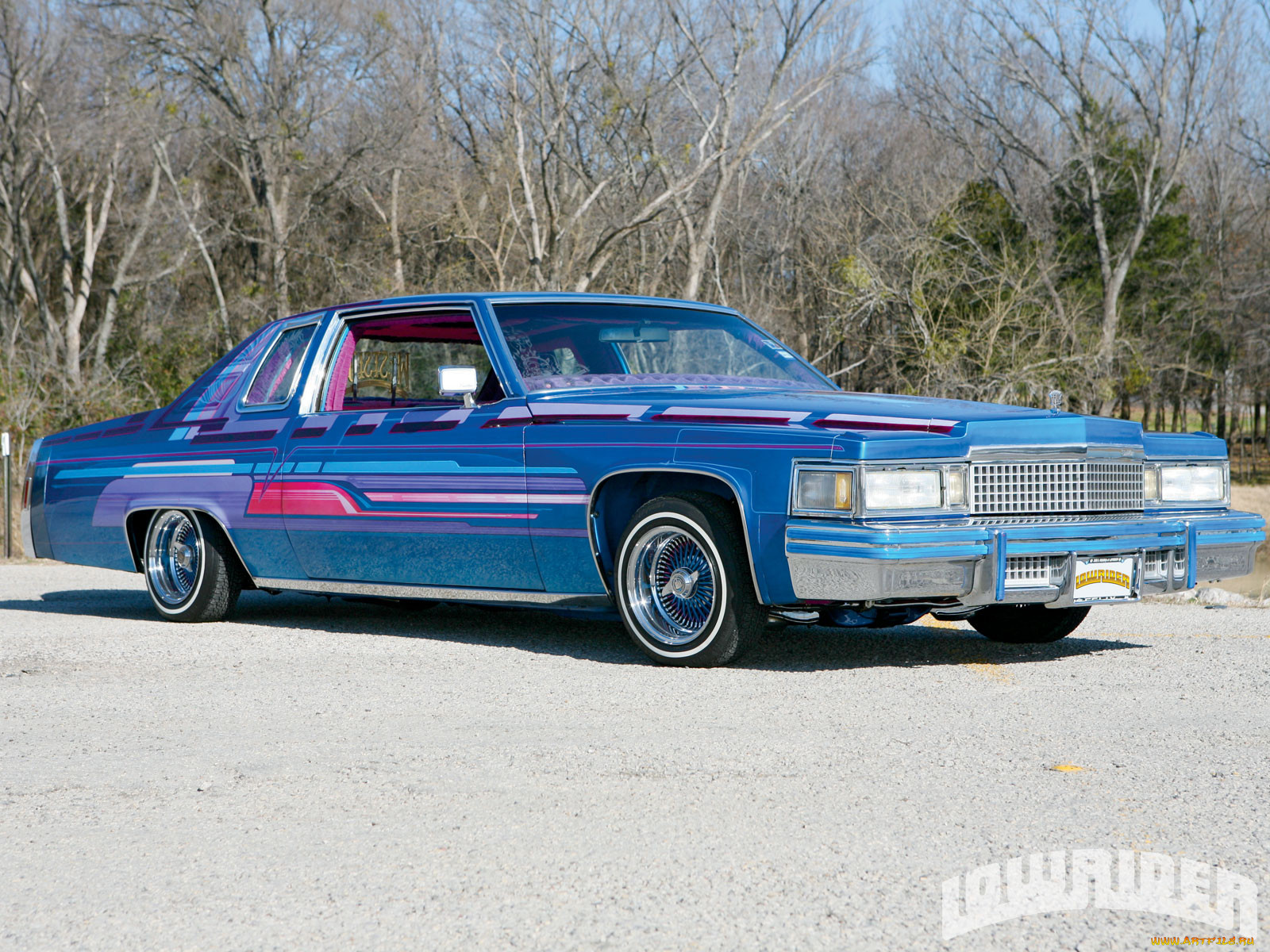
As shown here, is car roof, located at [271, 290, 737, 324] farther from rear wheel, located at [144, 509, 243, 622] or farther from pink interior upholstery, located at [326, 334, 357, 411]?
rear wheel, located at [144, 509, 243, 622]

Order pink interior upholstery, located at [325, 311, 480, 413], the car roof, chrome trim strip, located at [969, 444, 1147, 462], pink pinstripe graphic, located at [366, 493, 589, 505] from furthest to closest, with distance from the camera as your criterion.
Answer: pink interior upholstery, located at [325, 311, 480, 413]
the car roof
pink pinstripe graphic, located at [366, 493, 589, 505]
chrome trim strip, located at [969, 444, 1147, 462]

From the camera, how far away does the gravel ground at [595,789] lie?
2.87 m

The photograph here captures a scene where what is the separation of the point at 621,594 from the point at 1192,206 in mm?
45910

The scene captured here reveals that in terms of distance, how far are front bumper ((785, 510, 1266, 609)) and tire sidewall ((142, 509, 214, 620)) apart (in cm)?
363

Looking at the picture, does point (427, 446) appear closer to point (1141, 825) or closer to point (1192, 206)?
point (1141, 825)

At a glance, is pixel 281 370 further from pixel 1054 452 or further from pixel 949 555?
pixel 1054 452

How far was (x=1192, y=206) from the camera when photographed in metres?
47.3

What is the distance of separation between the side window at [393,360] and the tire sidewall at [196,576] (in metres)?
1.06

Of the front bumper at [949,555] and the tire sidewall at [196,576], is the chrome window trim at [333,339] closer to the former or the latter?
the tire sidewall at [196,576]

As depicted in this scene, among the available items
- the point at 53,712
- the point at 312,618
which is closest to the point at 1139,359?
the point at 312,618

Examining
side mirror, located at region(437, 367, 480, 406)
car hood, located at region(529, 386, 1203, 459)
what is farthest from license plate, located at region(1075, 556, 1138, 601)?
side mirror, located at region(437, 367, 480, 406)

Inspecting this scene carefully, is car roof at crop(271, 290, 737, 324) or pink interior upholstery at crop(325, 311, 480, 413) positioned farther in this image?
pink interior upholstery at crop(325, 311, 480, 413)

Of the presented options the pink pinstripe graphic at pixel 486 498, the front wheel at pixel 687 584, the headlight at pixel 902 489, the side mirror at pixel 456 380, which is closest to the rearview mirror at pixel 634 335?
the side mirror at pixel 456 380

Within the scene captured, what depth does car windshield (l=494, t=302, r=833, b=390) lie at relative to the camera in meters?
6.65
